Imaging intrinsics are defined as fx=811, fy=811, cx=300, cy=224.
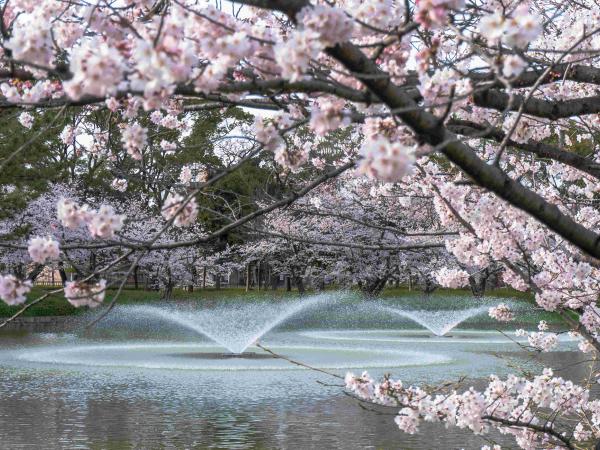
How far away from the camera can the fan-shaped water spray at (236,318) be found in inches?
742

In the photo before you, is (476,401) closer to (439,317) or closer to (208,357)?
(208,357)

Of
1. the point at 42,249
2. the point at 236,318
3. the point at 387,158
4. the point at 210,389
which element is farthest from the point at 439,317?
the point at 387,158

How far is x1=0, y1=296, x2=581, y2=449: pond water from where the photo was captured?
8945 mm

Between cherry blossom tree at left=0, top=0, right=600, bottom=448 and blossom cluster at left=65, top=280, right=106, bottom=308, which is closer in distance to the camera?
cherry blossom tree at left=0, top=0, right=600, bottom=448

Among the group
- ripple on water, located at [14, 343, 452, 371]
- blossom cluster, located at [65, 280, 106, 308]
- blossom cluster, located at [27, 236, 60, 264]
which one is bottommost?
ripple on water, located at [14, 343, 452, 371]

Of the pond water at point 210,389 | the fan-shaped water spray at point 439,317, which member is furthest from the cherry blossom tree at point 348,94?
the fan-shaped water spray at point 439,317

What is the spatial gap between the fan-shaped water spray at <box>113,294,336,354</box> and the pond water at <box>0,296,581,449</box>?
1.33ft

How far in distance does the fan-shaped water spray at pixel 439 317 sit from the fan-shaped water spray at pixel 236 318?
13.4 ft

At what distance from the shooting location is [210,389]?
12.2 metres

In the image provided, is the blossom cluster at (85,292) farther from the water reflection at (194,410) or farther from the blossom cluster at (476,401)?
the water reflection at (194,410)

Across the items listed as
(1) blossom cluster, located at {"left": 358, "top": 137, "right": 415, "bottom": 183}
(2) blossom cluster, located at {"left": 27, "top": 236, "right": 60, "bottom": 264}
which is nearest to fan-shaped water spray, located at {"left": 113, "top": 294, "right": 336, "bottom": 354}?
(2) blossom cluster, located at {"left": 27, "top": 236, "right": 60, "bottom": 264}

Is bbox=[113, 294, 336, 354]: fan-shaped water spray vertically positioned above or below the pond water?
above

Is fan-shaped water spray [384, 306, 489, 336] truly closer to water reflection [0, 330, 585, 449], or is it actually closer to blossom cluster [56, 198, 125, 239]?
water reflection [0, 330, 585, 449]

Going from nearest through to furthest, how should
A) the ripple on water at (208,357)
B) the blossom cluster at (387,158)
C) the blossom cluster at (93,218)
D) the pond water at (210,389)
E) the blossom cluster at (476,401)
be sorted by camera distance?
the blossom cluster at (387,158) → the blossom cluster at (93,218) → the blossom cluster at (476,401) → the pond water at (210,389) → the ripple on water at (208,357)
